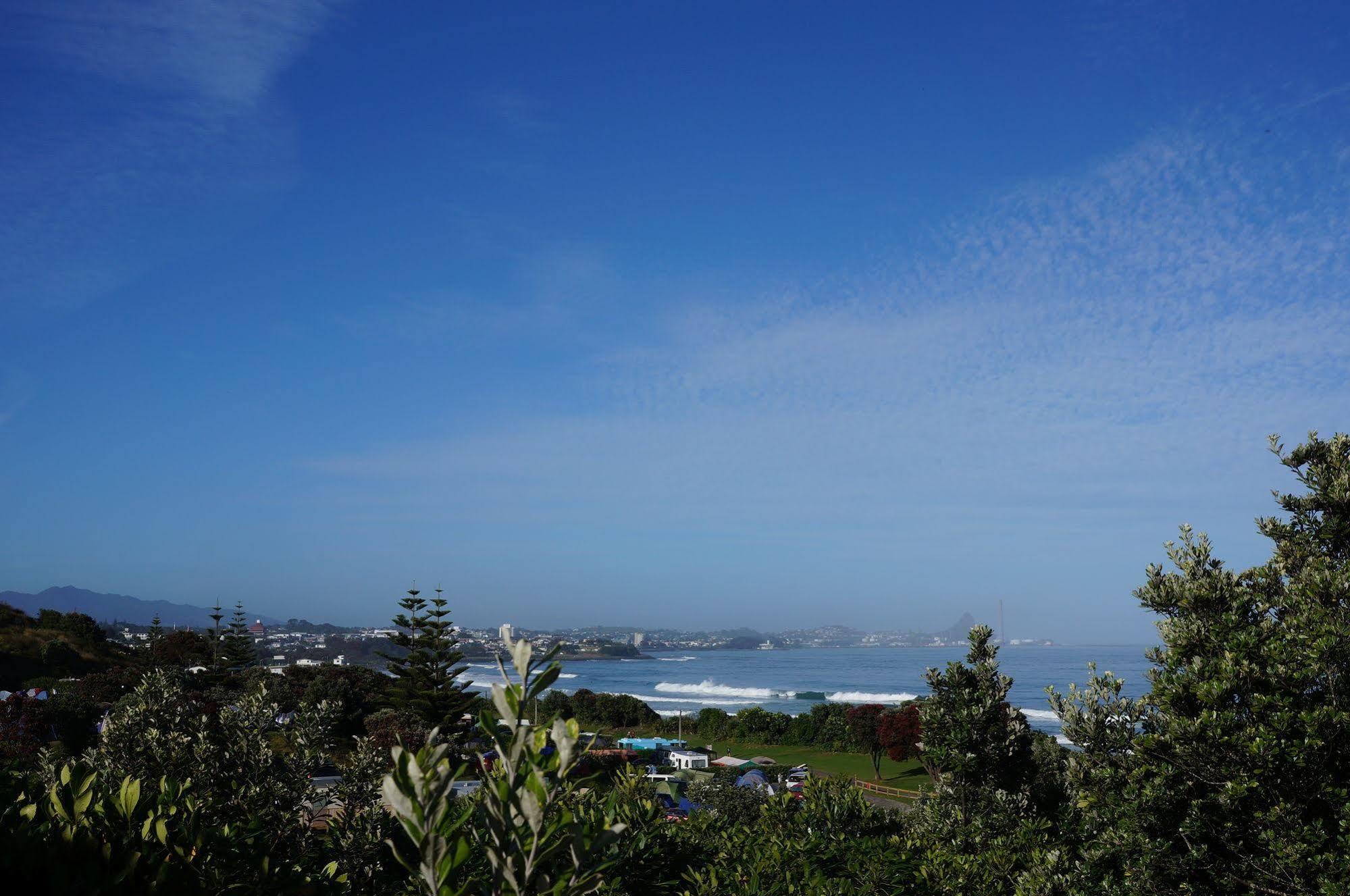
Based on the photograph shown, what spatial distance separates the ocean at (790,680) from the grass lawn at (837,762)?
2614cm

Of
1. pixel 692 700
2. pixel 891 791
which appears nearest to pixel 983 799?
pixel 891 791

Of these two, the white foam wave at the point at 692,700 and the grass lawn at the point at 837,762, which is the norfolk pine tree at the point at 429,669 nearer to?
the grass lawn at the point at 837,762

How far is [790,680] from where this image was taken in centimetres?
12900

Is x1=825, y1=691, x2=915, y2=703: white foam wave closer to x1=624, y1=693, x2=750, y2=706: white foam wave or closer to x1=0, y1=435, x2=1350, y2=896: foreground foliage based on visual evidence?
x1=624, y1=693, x2=750, y2=706: white foam wave

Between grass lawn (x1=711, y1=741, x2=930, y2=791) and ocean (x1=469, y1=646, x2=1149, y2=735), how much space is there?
85.8 feet

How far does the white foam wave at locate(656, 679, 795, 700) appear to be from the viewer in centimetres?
10712

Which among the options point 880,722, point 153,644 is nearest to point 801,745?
point 880,722

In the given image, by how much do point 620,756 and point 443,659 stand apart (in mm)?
7346

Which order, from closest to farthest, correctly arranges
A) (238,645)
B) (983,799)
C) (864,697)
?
(983,799) → (238,645) → (864,697)

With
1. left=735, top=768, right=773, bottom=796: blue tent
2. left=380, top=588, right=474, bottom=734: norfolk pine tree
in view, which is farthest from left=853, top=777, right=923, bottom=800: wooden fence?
left=380, top=588, right=474, bottom=734: norfolk pine tree

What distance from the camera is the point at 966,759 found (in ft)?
29.1

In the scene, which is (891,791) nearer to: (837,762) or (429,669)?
(837,762)

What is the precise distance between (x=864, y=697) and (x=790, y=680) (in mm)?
30154

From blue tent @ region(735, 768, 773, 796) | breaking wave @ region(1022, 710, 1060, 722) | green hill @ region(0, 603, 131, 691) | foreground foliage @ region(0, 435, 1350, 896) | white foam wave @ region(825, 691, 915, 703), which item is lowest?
white foam wave @ region(825, 691, 915, 703)
